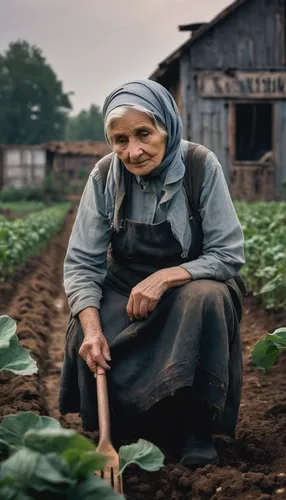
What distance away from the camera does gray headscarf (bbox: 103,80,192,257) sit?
107 inches

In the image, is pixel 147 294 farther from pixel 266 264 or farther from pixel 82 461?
pixel 266 264

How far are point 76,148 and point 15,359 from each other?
1289 inches

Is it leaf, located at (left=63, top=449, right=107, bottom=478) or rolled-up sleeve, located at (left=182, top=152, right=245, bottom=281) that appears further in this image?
rolled-up sleeve, located at (left=182, top=152, right=245, bottom=281)

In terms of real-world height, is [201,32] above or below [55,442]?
above

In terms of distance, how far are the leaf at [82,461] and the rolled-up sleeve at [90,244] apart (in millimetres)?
1338

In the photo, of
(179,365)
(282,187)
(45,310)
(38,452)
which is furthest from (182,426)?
(282,187)

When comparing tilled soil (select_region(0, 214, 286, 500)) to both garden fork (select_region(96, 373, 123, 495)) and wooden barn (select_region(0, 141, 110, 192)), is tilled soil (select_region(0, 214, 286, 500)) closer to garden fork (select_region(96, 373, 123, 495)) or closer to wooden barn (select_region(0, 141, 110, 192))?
garden fork (select_region(96, 373, 123, 495))

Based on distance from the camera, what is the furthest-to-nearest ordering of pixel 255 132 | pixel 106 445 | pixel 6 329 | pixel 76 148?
pixel 76 148 → pixel 255 132 → pixel 106 445 → pixel 6 329

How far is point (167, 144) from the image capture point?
111 inches

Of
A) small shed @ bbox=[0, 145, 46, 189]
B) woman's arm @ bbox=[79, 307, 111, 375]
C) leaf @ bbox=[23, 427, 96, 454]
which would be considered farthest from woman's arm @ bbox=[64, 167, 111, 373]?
small shed @ bbox=[0, 145, 46, 189]

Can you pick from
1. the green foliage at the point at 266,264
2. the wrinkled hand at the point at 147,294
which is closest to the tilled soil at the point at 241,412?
the green foliage at the point at 266,264

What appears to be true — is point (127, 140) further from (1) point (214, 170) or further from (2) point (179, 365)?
(2) point (179, 365)

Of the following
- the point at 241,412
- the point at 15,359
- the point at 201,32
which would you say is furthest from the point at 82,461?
the point at 201,32

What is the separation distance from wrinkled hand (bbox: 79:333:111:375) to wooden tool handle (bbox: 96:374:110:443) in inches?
1.3
